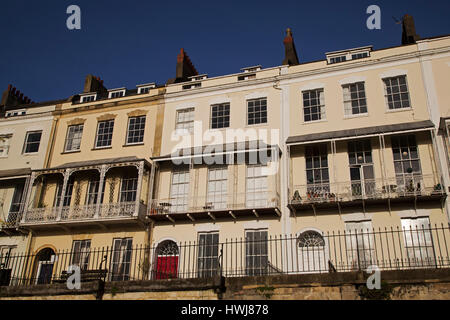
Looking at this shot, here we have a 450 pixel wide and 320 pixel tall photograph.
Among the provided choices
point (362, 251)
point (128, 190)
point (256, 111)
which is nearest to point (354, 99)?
point (256, 111)

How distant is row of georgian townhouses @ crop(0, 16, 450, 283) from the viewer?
17734 mm

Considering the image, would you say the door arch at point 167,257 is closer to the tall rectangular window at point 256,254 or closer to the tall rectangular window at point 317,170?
the tall rectangular window at point 256,254

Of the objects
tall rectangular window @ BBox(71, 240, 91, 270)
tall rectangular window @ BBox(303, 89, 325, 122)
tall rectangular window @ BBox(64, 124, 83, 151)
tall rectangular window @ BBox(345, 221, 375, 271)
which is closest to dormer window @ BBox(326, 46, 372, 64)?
tall rectangular window @ BBox(303, 89, 325, 122)

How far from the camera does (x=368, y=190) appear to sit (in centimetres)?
1811

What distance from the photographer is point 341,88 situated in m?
20.3

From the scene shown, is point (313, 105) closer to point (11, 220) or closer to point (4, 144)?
point (11, 220)

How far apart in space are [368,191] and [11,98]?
2387 cm

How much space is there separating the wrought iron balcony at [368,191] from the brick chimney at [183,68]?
33.1 ft

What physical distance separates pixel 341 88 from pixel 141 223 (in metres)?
11.3

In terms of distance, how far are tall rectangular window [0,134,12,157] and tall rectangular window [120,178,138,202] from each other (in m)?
8.15

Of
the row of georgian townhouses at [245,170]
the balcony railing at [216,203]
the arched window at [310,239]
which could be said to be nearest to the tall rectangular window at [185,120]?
the row of georgian townhouses at [245,170]

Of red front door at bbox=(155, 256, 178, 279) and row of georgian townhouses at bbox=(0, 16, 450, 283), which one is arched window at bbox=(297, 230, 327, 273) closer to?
row of georgian townhouses at bbox=(0, 16, 450, 283)

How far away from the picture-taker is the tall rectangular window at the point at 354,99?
1978 cm
